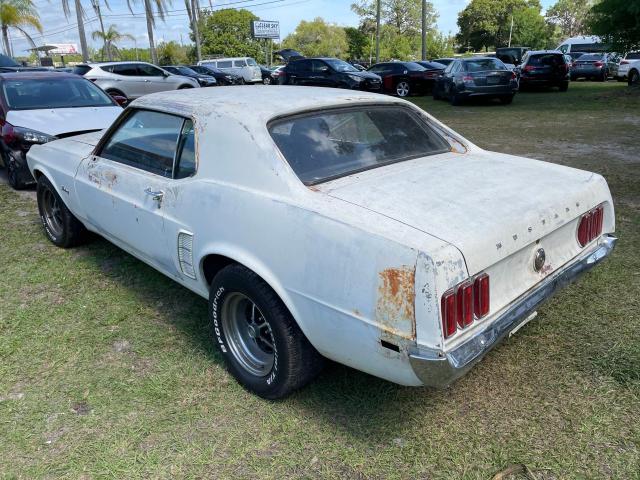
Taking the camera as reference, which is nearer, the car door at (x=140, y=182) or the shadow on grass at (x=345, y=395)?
the shadow on grass at (x=345, y=395)

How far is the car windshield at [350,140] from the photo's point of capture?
2.67 metres

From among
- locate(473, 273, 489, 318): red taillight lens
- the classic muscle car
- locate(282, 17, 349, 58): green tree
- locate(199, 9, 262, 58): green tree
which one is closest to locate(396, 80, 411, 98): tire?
the classic muscle car

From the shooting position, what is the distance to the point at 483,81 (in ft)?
48.9

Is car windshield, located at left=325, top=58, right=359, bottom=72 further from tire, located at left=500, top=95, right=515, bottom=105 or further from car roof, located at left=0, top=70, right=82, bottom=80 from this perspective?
car roof, located at left=0, top=70, right=82, bottom=80

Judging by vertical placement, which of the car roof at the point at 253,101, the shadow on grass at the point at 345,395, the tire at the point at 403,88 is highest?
the car roof at the point at 253,101

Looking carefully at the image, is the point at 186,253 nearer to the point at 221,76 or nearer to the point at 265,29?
the point at 221,76

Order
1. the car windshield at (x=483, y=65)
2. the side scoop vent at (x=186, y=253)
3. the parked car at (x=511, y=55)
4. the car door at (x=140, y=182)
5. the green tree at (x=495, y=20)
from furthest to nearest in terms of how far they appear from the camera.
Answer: the green tree at (x=495, y=20) → the parked car at (x=511, y=55) → the car windshield at (x=483, y=65) → the car door at (x=140, y=182) → the side scoop vent at (x=186, y=253)

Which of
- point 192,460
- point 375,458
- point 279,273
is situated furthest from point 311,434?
point 279,273

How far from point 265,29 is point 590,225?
5127 cm

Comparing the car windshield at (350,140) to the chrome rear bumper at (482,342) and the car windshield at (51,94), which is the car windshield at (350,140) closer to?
the chrome rear bumper at (482,342)

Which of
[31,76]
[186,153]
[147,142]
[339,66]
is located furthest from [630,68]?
[186,153]

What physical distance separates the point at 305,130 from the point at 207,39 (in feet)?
187

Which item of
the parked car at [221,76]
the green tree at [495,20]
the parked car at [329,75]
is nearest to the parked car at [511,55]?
the parked car at [329,75]

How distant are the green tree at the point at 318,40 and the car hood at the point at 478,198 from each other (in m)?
64.3
